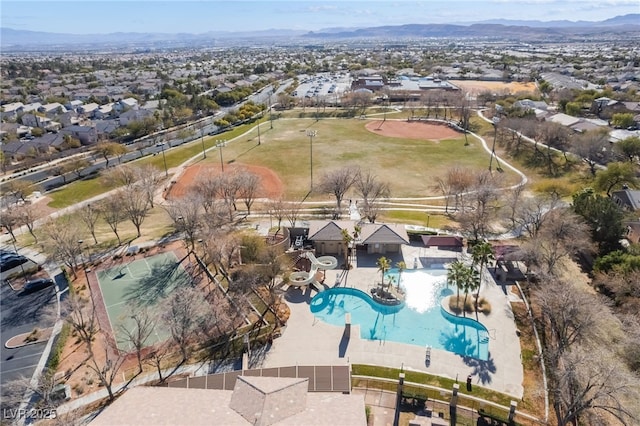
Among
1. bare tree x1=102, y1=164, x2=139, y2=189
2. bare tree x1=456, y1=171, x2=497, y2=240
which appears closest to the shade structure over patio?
bare tree x1=456, y1=171, x2=497, y2=240

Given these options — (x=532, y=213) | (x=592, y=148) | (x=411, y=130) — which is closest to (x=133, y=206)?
(x=532, y=213)

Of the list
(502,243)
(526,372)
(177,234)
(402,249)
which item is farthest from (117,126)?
(526,372)

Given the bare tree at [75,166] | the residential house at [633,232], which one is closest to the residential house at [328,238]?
the residential house at [633,232]

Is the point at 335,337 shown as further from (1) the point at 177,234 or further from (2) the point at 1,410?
(1) the point at 177,234

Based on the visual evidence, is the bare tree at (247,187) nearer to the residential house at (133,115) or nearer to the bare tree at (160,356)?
the bare tree at (160,356)

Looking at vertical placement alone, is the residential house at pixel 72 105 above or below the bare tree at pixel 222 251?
above

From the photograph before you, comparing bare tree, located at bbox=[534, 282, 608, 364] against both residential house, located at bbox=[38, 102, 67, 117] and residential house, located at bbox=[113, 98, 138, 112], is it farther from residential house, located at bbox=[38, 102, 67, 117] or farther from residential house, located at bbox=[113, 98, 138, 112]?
residential house, located at bbox=[38, 102, 67, 117]
